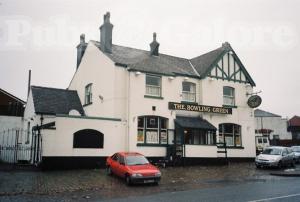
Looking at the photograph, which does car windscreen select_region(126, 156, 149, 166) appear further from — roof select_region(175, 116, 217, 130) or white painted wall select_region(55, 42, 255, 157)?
roof select_region(175, 116, 217, 130)

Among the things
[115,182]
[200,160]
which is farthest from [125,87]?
[115,182]

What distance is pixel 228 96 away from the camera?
28656mm

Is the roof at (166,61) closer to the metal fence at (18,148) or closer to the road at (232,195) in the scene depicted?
the metal fence at (18,148)

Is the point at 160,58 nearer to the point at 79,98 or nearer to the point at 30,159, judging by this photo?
the point at 79,98

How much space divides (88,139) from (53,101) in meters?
6.24

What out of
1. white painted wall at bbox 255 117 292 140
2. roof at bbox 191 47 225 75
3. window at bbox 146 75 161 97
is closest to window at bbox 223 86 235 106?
roof at bbox 191 47 225 75

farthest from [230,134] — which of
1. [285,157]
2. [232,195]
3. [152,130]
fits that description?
[232,195]

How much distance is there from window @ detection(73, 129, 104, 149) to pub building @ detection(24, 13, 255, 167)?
67 millimetres

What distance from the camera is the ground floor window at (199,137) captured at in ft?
85.4

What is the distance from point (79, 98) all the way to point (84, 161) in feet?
32.8

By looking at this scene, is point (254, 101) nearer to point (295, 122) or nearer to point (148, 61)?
point (148, 61)

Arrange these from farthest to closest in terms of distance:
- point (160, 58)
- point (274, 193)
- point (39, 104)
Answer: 1. point (160, 58)
2. point (39, 104)
3. point (274, 193)

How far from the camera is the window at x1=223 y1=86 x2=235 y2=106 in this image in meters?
28.5

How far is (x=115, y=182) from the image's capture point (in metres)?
15.2
